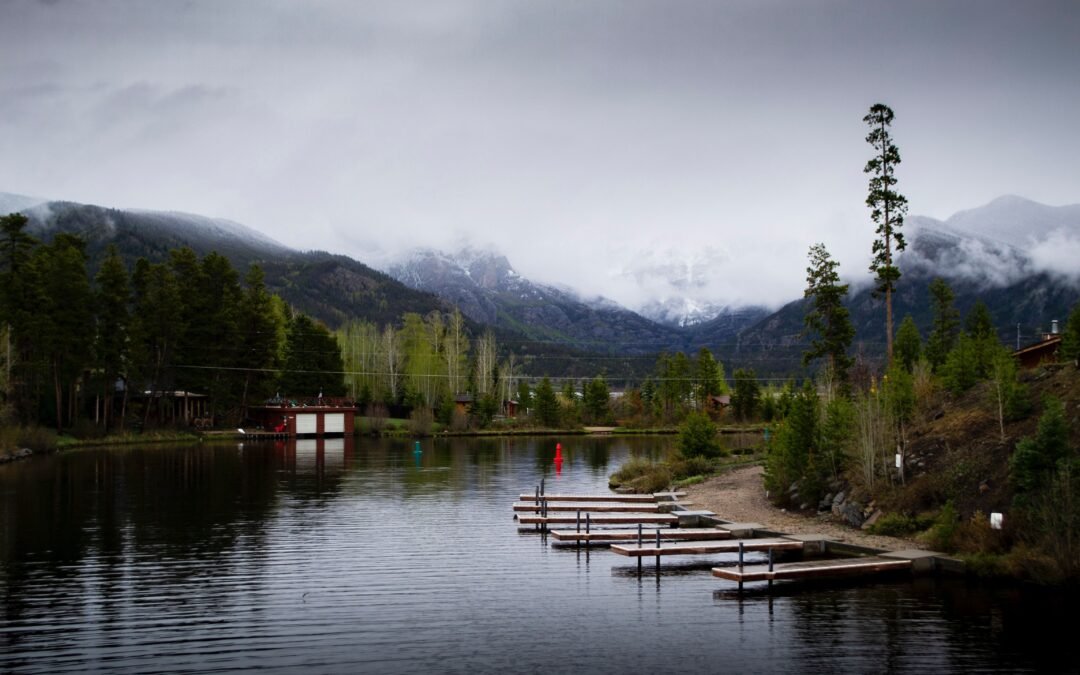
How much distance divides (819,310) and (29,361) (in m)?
58.7

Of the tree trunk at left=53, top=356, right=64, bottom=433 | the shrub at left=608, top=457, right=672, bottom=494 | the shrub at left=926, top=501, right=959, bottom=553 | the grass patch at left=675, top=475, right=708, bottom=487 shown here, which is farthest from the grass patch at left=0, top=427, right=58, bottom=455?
the shrub at left=926, top=501, right=959, bottom=553

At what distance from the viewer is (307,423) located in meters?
89.1


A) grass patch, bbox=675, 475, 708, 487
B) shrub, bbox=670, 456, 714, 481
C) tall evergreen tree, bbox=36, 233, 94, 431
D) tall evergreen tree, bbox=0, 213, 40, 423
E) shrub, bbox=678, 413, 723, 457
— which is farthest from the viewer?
tall evergreen tree, bbox=36, 233, 94, 431

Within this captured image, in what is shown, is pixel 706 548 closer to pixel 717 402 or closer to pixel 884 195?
pixel 884 195

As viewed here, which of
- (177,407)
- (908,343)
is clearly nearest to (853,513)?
(908,343)

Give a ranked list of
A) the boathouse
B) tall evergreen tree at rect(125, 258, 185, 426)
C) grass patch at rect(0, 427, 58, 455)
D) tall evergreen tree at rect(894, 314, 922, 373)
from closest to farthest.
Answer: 1. grass patch at rect(0, 427, 58, 455)
2. tall evergreen tree at rect(894, 314, 922, 373)
3. tall evergreen tree at rect(125, 258, 185, 426)
4. the boathouse

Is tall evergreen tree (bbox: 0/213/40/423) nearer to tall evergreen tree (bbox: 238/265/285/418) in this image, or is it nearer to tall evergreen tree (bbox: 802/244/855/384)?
tall evergreen tree (bbox: 238/265/285/418)

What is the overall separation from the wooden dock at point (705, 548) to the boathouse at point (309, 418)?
69203 millimetres

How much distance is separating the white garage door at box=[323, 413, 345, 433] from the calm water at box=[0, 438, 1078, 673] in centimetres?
5762

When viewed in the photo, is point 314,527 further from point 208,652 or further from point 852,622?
point 852,622

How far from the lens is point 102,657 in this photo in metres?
15.0

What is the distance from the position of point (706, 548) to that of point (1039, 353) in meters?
25.6

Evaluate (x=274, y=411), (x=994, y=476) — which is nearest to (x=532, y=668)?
(x=994, y=476)

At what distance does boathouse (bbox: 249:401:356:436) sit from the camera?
290ft
